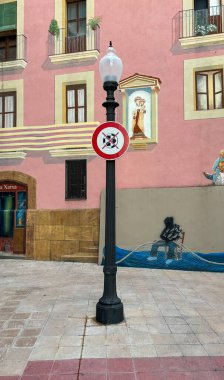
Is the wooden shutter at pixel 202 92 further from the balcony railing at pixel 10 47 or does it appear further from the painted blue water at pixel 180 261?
the balcony railing at pixel 10 47

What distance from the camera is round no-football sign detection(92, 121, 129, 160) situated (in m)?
5.67

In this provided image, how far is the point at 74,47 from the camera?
12828mm

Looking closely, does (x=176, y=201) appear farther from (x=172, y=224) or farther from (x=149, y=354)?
(x=149, y=354)

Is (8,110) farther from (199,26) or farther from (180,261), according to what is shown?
(180,261)

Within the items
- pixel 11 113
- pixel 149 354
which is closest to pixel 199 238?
pixel 149 354

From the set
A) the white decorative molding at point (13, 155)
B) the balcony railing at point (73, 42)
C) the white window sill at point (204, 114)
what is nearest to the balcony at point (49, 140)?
the white decorative molding at point (13, 155)

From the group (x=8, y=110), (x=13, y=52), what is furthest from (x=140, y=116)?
(x=13, y=52)

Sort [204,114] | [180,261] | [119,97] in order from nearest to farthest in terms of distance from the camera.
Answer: [180,261] → [204,114] → [119,97]

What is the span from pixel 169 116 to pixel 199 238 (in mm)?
4140

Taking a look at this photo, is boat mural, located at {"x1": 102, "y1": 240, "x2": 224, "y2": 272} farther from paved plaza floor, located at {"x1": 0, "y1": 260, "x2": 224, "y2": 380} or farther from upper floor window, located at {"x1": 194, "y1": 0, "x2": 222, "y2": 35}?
upper floor window, located at {"x1": 194, "y1": 0, "x2": 222, "y2": 35}

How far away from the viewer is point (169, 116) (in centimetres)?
1173

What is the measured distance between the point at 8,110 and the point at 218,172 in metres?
8.12

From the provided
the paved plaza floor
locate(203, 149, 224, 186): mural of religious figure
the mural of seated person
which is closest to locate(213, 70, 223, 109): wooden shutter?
locate(203, 149, 224, 186): mural of religious figure

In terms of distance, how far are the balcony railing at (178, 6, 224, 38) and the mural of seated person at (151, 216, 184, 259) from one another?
20.3 feet
